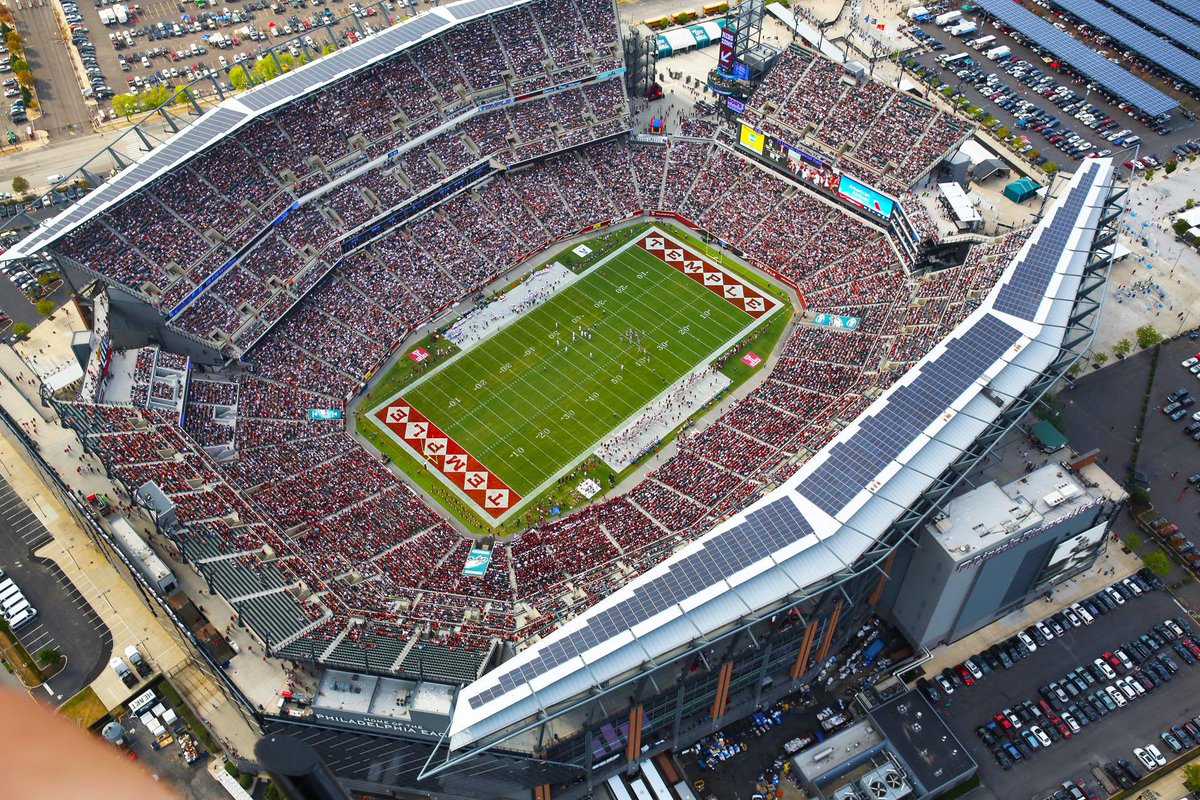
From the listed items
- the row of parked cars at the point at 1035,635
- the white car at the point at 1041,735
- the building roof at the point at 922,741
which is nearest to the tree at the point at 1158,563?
the row of parked cars at the point at 1035,635

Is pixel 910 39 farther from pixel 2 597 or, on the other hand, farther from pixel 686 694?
pixel 2 597

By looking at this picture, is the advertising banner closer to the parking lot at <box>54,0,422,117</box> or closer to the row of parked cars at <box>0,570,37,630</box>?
the parking lot at <box>54,0,422,117</box>

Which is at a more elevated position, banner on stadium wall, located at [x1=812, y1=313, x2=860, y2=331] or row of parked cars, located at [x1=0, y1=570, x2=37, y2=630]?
row of parked cars, located at [x1=0, y1=570, x2=37, y2=630]

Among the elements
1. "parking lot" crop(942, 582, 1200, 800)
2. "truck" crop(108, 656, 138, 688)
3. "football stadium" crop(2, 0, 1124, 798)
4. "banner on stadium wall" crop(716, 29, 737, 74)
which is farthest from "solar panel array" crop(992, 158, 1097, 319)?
"truck" crop(108, 656, 138, 688)

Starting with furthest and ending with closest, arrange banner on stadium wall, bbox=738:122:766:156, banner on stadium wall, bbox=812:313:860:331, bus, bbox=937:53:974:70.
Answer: bus, bbox=937:53:974:70 → banner on stadium wall, bbox=738:122:766:156 → banner on stadium wall, bbox=812:313:860:331

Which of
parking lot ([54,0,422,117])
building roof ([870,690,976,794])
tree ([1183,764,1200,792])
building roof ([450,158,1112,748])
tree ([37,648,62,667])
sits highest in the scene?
parking lot ([54,0,422,117])

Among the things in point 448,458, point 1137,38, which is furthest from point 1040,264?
point 1137,38

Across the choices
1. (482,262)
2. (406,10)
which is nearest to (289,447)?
Result: (482,262)
